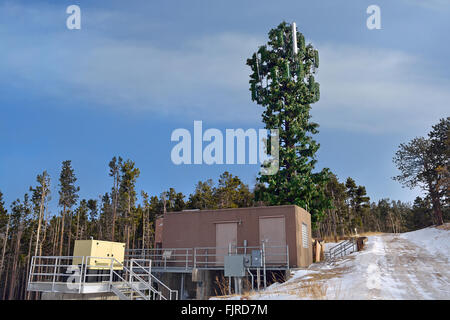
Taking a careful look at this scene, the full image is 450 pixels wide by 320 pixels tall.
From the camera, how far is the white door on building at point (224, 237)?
70.6ft

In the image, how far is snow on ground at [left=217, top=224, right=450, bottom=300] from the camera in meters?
10.3

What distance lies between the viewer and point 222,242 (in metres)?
21.8

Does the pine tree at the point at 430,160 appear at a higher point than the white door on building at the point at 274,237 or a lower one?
higher

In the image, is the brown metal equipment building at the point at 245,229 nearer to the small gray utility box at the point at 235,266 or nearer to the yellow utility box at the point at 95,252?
the small gray utility box at the point at 235,266

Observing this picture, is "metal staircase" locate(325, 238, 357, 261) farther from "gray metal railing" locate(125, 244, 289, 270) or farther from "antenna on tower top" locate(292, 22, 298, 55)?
"antenna on tower top" locate(292, 22, 298, 55)

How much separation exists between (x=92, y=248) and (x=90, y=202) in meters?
60.1

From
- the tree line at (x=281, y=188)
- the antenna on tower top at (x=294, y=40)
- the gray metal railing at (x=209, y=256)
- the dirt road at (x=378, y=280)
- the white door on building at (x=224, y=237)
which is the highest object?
the antenna on tower top at (x=294, y=40)

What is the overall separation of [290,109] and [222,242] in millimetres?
13917

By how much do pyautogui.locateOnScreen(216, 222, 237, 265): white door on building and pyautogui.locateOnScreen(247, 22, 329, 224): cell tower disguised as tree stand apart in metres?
7.49

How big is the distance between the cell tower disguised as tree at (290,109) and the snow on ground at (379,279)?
7.88 meters

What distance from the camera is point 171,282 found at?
73.5 feet

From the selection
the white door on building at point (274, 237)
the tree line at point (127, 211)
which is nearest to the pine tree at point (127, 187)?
the tree line at point (127, 211)

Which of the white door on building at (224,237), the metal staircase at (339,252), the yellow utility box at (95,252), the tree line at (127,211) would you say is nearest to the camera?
the yellow utility box at (95,252)

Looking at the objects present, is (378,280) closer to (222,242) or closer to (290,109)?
(222,242)
